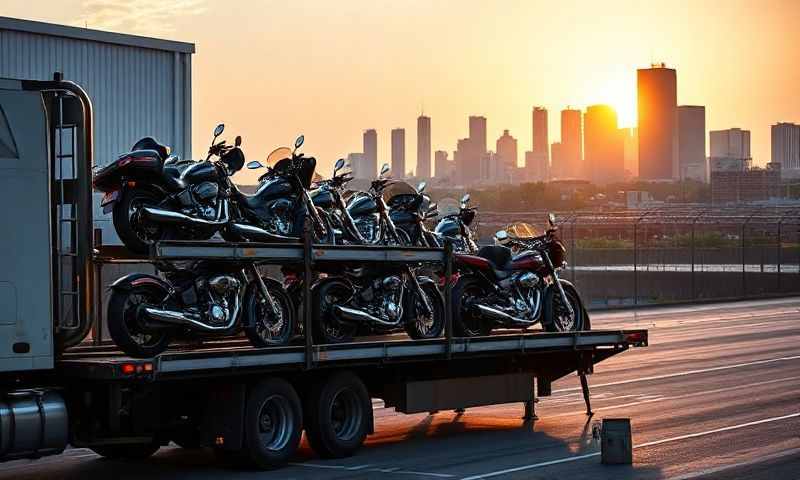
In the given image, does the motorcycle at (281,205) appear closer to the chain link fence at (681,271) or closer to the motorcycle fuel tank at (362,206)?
the motorcycle fuel tank at (362,206)

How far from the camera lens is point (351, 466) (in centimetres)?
1375

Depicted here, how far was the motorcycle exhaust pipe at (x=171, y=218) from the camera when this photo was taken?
13016 mm

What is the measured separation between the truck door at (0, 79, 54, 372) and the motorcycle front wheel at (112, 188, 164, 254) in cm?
141

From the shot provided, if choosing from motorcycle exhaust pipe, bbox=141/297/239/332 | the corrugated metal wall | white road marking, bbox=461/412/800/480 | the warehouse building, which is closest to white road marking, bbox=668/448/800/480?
white road marking, bbox=461/412/800/480

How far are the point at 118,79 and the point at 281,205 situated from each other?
36.7 ft

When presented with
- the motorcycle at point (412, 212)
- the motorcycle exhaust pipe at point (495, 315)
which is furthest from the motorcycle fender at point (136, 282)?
the motorcycle exhaust pipe at point (495, 315)

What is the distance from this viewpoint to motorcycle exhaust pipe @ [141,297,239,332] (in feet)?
41.4

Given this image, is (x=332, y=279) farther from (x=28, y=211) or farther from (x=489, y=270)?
(x=28, y=211)

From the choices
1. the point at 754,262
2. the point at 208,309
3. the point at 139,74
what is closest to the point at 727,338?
the point at 139,74

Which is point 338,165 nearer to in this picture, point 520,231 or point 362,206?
point 362,206

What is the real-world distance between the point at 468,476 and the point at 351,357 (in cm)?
169

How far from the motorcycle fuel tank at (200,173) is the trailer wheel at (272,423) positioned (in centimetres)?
214

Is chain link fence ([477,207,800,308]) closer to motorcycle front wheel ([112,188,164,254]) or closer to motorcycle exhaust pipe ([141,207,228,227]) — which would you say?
motorcycle exhaust pipe ([141,207,228,227])

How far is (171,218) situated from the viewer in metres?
13.1
